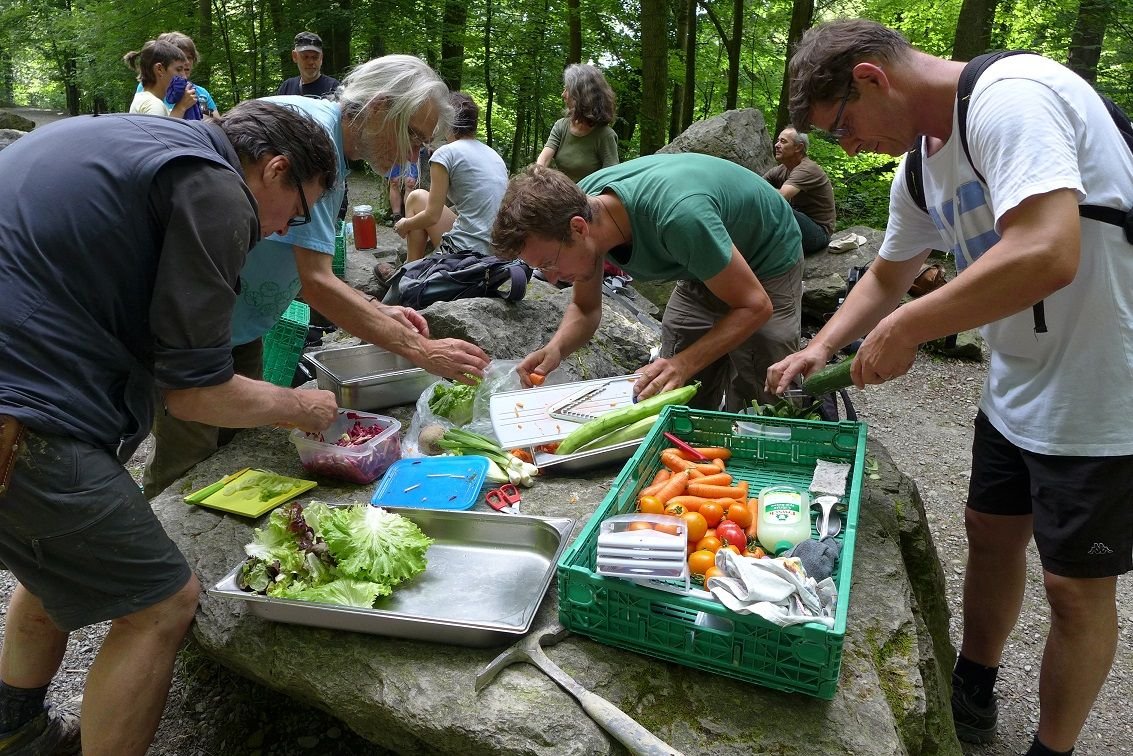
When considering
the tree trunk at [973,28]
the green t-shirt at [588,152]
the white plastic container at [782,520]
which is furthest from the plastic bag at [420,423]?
the tree trunk at [973,28]

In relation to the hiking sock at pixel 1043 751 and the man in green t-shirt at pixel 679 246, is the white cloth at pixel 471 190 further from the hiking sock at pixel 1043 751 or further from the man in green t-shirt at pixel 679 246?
the hiking sock at pixel 1043 751

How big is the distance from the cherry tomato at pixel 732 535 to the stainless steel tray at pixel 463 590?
502 mm

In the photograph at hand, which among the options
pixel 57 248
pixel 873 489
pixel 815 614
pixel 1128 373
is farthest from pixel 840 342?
pixel 57 248

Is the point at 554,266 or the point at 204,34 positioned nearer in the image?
the point at 554,266

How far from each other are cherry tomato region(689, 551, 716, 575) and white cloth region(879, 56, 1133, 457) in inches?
37.9

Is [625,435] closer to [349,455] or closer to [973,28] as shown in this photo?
[349,455]

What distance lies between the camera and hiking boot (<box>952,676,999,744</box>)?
2.89 meters

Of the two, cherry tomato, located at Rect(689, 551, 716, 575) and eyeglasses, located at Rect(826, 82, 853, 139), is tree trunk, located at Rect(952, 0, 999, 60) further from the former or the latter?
cherry tomato, located at Rect(689, 551, 716, 575)

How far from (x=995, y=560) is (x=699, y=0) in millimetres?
13128

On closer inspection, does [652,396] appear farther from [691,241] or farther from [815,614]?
[815,614]

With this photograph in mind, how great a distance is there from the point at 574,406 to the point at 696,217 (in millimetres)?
923

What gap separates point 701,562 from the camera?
195 cm

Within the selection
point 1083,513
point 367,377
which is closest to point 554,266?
point 367,377

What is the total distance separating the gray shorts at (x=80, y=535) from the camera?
6.04ft
